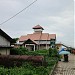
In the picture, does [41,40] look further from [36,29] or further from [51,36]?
[36,29]

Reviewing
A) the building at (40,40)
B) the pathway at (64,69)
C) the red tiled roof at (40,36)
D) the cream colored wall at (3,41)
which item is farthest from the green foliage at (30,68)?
the red tiled roof at (40,36)

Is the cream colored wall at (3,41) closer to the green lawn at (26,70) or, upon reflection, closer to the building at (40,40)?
the green lawn at (26,70)

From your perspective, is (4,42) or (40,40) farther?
(40,40)

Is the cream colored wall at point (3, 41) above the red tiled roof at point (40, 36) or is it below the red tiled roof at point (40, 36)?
below

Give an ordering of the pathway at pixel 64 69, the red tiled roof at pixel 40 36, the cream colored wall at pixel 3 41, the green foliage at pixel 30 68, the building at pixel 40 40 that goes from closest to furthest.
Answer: the green foliage at pixel 30 68 → the pathway at pixel 64 69 → the cream colored wall at pixel 3 41 → the building at pixel 40 40 → the red tiled roof at pixel 40 36

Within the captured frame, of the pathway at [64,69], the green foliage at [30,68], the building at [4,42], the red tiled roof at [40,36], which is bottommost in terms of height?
the pathway at [64,69]

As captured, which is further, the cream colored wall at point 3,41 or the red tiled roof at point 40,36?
the red tiled roof at point 40,36

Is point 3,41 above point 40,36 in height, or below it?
below

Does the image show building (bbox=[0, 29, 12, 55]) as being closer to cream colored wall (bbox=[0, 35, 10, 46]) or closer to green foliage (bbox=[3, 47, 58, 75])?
cream colored wall (bbox=[0, 35, 10, 46])

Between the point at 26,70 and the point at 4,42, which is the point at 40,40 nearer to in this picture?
the point at 4,42

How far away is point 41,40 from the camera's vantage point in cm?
6769

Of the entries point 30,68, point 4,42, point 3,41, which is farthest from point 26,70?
point 4,42

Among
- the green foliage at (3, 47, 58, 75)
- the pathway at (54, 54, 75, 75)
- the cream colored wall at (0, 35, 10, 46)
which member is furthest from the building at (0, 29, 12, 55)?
the pathway at (54, 54, 75, 75)

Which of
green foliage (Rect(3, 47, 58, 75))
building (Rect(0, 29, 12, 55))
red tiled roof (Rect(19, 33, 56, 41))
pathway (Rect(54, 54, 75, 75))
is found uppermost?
red tiled roof (Rect(19, 33, 56, 41))
